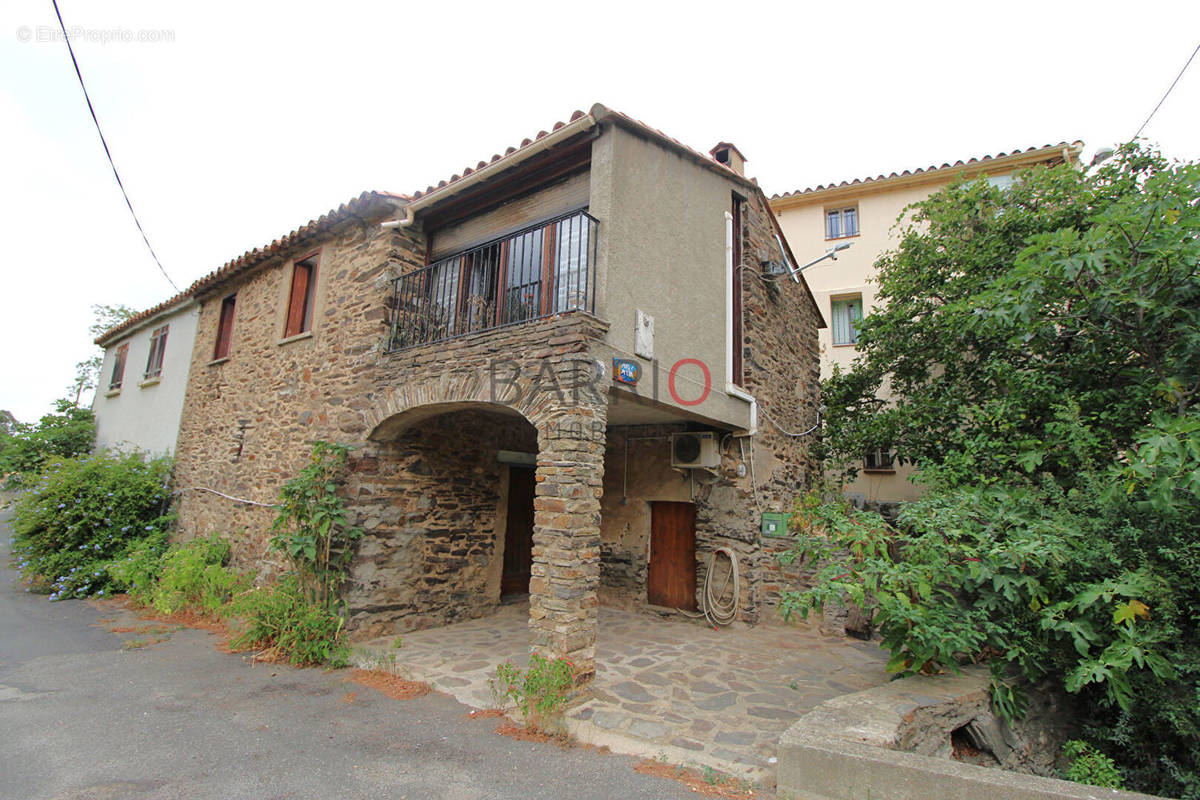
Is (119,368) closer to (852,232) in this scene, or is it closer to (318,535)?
(318,535)

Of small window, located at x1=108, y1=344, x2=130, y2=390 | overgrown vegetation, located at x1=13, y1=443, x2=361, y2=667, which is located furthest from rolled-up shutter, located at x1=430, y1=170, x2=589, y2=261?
small window, located at x1=108, y1=344, x2=130, y2=390

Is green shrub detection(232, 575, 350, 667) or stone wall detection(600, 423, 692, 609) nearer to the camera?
green shrub detection(232, 575, 350, 667)

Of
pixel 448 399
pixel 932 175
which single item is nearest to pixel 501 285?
pixel 448 399

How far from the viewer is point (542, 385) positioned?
4.82 metres

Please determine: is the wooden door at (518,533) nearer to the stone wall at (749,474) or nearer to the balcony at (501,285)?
the stone wall at (749,474)

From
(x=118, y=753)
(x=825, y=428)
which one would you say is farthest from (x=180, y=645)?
(x=825, y=428)

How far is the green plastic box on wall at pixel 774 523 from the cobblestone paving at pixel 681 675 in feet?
4.00

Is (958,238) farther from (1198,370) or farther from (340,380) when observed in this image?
(340,380)

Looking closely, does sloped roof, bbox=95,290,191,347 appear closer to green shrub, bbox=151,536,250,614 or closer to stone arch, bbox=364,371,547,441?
green shrub, bbox=151,536,250,614

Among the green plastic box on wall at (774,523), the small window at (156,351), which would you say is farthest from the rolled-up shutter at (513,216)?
the small window at (156,351)

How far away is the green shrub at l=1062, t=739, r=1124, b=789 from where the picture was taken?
4109mm

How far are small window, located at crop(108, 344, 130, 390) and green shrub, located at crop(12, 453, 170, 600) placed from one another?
396 centimetres

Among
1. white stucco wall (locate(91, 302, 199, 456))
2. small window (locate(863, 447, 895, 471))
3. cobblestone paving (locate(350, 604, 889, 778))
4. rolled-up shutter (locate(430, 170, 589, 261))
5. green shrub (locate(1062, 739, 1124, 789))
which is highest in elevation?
rolled-up shutter (locate(430, 170, 589, 261))

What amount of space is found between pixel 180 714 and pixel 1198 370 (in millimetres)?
8803
